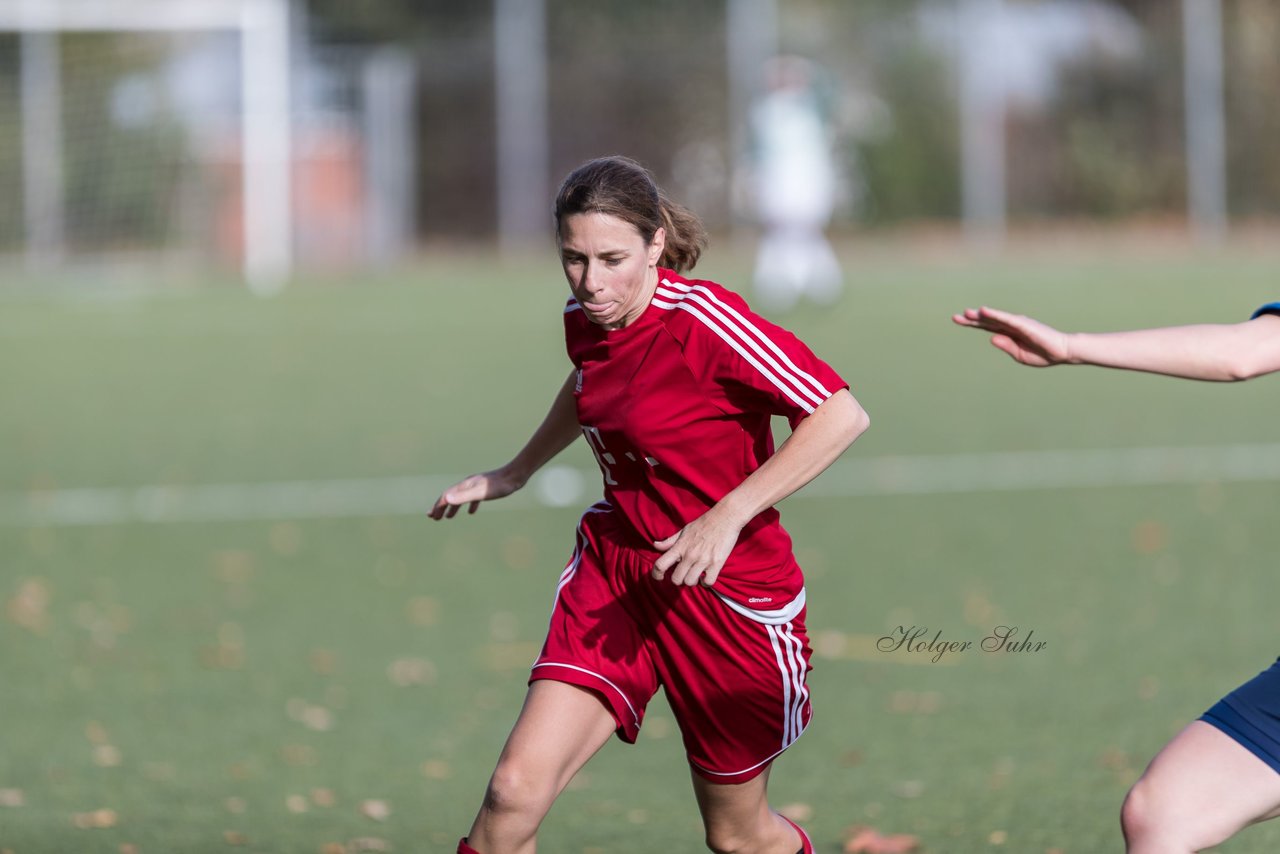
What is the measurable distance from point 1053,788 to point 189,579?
16.2 feet

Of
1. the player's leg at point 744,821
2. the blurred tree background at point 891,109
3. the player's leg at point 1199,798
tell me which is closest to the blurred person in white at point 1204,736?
the player's leg at point 1199,798

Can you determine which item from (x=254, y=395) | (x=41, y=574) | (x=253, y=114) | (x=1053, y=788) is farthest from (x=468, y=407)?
(x=253, y=114)

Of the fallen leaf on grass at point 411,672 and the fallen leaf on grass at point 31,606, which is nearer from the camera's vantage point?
the fallen leaf on grass at point 411,672

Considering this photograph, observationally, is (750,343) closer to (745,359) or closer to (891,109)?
(745,359)

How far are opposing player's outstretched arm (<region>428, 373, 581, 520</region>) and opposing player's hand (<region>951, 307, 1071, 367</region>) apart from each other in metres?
1.16

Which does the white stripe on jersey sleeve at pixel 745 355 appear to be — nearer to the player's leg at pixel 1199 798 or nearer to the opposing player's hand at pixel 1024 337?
the opposing player's hand at pixel 1024 337

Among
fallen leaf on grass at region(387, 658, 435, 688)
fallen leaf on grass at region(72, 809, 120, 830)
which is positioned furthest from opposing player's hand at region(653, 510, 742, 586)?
fallen leaf on grass at region(387, 658, 435, 688)

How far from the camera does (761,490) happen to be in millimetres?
3797

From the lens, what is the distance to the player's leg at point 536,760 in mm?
3871

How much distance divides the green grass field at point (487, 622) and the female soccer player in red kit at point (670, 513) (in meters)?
1.26

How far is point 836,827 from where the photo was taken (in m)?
5.41

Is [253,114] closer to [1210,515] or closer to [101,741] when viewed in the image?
[1210,515]

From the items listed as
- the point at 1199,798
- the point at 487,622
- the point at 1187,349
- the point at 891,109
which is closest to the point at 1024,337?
the point at 1187,349

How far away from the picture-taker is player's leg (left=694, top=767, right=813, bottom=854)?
13.7 ft
